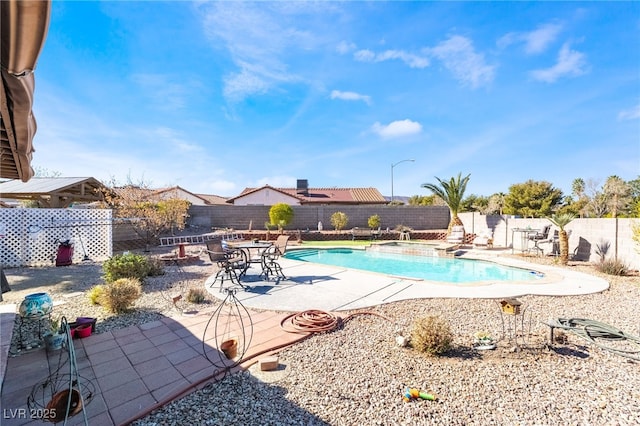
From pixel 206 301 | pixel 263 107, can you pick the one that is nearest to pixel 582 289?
pixel 206 301

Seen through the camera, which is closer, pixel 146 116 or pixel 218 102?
pixel 146 116

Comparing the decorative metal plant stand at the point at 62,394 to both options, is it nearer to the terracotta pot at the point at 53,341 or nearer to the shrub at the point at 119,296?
the terracotta pot at the point at 53,341

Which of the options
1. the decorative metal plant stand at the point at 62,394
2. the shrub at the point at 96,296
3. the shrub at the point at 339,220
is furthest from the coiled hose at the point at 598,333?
the shrub at the point at 339,220

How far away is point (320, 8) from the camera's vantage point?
25.5 feet

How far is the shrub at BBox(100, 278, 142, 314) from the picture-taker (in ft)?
15.9

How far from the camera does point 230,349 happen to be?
3387mm

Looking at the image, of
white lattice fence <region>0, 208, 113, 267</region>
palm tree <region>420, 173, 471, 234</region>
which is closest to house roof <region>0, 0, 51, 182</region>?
white lattice fence <region>0, 208, 113, 267</region>

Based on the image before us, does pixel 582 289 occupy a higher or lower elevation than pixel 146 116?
lower

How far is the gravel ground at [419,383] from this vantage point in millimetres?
2502

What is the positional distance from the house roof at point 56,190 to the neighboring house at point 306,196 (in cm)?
1533

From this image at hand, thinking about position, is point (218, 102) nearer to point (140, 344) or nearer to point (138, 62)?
point (138, 62)

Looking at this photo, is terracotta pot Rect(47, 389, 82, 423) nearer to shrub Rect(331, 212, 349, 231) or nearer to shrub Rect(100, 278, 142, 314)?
shrub Rect(100, 278, 142, 314)

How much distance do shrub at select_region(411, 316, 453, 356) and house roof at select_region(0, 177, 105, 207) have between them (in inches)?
543

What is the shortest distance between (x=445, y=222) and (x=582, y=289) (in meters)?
14.6
